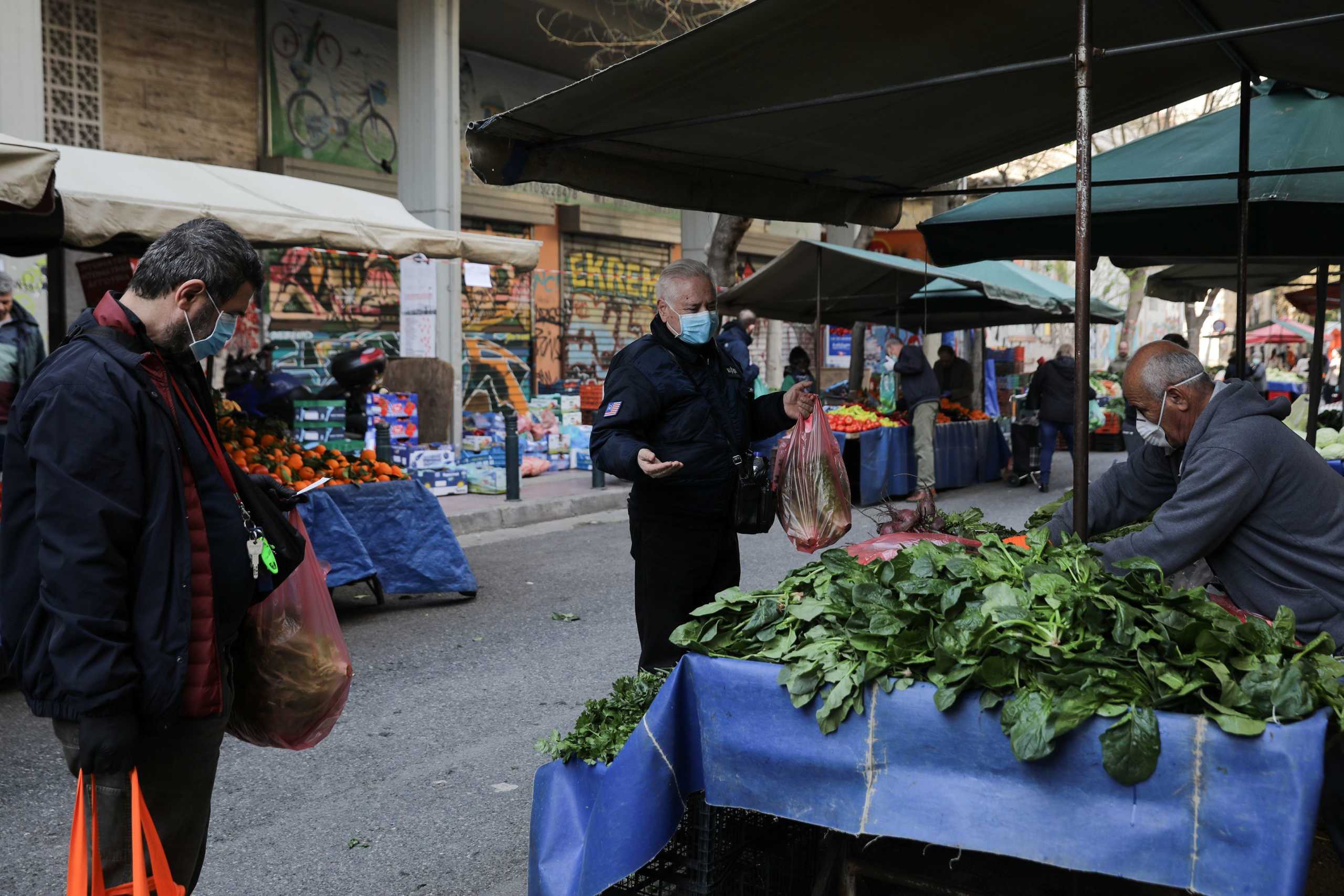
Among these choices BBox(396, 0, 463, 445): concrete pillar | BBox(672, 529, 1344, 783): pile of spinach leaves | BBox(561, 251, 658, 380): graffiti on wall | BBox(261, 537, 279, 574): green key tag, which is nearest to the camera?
BBox(672, 529, 1344, 783): pile of spinach leaves

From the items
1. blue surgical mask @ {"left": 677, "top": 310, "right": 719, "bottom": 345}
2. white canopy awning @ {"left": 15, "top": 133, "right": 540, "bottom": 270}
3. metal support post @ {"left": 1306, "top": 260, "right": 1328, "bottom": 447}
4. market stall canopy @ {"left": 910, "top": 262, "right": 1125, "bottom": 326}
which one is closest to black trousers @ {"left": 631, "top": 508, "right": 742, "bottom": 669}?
blue surgical mask @ {"left": 677, "top": 310, "right": 719, "bottom": 345}

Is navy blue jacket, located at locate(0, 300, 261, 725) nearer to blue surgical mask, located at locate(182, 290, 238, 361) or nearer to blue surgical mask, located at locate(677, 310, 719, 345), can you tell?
blue surgical mask, located at locate(182, 290, 238, 361)

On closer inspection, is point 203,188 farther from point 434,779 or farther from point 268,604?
point 268,604

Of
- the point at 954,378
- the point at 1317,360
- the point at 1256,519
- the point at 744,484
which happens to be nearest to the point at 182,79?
the point at 954,378

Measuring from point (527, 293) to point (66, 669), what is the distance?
56.2 ft

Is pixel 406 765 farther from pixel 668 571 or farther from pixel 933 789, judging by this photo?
pixel 933 789

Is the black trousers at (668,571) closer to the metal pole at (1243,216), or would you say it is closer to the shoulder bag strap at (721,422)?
the shoulder bag strap at (721,422)

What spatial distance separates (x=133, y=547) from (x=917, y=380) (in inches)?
495

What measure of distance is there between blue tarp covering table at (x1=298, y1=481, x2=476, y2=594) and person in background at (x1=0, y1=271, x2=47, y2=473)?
8.46ft

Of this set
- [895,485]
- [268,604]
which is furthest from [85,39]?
[268,604]

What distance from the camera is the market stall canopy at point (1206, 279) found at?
1167cm

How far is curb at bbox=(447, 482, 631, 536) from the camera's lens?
11.4 m

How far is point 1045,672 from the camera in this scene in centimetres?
265

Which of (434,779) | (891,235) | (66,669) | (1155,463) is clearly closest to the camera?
(66,669)
